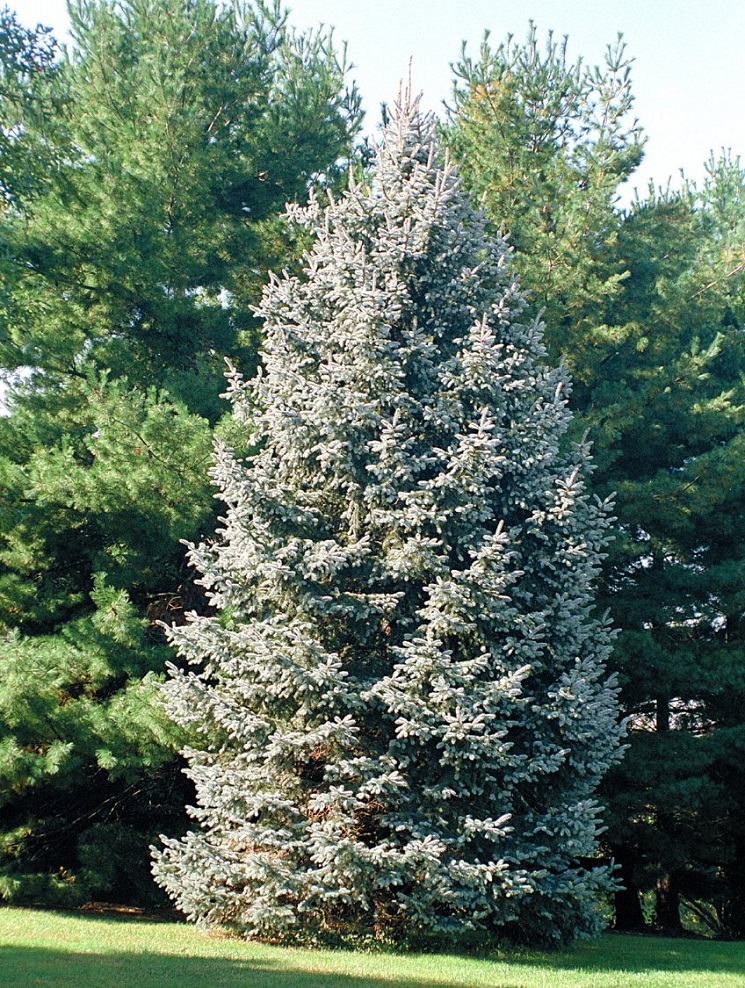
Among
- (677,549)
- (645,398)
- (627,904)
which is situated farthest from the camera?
(627,904)

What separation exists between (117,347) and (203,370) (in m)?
1.37

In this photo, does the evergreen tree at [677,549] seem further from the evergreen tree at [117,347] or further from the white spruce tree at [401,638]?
the evergreen tree at [117,347]

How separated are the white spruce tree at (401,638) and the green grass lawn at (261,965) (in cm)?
43

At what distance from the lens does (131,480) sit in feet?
40.4

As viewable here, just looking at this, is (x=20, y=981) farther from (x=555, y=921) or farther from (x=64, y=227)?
(x=64, y=227)

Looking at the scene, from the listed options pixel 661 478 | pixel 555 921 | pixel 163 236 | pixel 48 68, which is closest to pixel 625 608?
pixel 661 478

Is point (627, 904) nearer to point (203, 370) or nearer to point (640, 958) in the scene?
point (640, 958)

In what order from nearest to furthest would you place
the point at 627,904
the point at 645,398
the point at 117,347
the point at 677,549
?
the point at 117,347 → the point at 645,398 → the point at 677,549 → the point at 627,904

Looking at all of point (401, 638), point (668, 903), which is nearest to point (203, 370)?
point (401, 638)

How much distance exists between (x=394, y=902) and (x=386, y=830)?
94cm

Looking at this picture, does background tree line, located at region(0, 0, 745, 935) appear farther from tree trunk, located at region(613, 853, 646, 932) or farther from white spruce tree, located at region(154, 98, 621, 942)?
white spruce tree, located at region(154, 98, 621, 942)

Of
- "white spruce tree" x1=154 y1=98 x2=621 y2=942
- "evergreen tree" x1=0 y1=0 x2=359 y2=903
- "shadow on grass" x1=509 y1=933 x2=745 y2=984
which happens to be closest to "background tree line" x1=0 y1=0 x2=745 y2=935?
"evergreen tree" x1=0 y1=0 x2=359 y2=903

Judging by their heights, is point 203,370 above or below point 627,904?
above

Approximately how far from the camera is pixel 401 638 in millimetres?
10930
